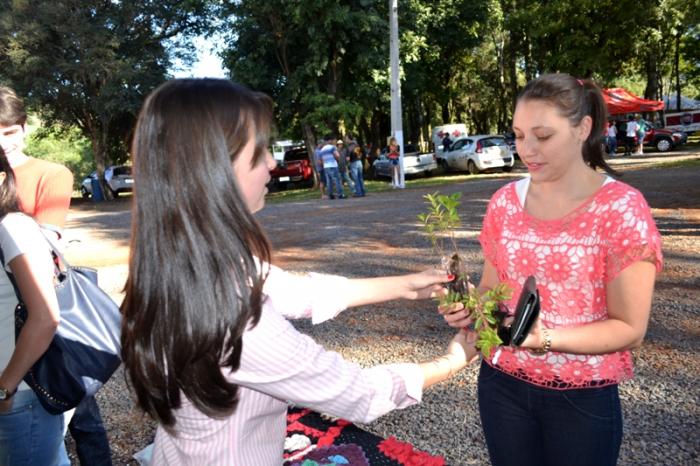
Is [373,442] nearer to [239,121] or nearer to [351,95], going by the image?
[239,121]

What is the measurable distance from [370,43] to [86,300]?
835 inches

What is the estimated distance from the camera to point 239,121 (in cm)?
140

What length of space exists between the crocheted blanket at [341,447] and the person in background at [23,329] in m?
1.55

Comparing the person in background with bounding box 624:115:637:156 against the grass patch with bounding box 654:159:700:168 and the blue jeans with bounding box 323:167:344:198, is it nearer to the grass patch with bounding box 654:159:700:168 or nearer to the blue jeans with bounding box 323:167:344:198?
the grass patch with bounding box 654:159:700:168

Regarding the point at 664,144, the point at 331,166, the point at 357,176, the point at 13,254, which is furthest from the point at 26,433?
the point at 664,144

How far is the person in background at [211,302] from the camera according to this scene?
4.40 ft

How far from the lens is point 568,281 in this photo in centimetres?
198

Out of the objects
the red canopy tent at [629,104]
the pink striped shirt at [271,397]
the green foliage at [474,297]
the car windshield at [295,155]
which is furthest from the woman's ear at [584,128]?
the red canopy tent at [629,104]

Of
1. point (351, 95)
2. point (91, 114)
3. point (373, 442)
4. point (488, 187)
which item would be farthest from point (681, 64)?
point (373, 442)

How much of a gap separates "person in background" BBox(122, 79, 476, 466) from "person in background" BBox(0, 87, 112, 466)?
1588mm

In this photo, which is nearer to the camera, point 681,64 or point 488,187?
point 488,187

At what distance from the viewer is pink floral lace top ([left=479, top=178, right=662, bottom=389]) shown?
6.13 ft

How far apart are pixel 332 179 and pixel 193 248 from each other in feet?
54.6

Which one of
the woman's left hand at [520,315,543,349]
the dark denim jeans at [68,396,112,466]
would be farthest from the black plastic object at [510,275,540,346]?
A: the dark denim jeans at [68,396,112,466]
